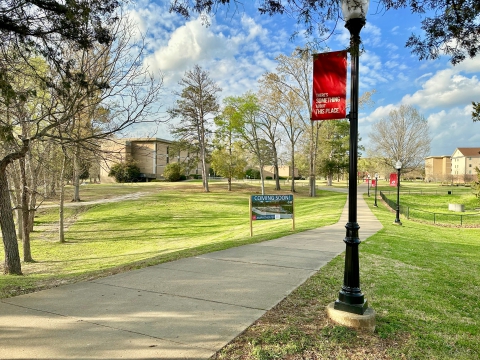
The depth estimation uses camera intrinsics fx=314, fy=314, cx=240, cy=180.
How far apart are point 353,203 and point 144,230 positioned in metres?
17.3

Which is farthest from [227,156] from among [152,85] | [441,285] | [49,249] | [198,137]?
[441,285]

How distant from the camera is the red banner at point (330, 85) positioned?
3904 millimetres

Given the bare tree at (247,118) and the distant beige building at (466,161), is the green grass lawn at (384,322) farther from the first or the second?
the distant beige building at (466,161)

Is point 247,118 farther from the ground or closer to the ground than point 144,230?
farther from the ground

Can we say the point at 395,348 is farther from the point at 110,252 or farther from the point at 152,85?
the point at 110,252

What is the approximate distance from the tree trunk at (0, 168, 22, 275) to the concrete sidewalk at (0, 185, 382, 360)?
5433 millimetres

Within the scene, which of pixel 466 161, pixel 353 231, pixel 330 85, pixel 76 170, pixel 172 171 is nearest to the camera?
pixel 353 231

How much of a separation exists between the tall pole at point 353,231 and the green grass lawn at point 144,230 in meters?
4.23

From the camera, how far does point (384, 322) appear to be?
3.68 m

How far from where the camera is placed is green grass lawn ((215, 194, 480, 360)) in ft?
9.80

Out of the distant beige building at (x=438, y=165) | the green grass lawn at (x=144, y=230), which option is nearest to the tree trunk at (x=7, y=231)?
the green grass lawn at (x=144, y=230)

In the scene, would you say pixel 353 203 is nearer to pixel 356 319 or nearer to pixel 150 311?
pixel 356 319

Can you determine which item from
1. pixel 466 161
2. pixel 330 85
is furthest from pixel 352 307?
pixel 466 161

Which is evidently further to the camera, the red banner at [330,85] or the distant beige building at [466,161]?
the distant beige building at [466,161]
